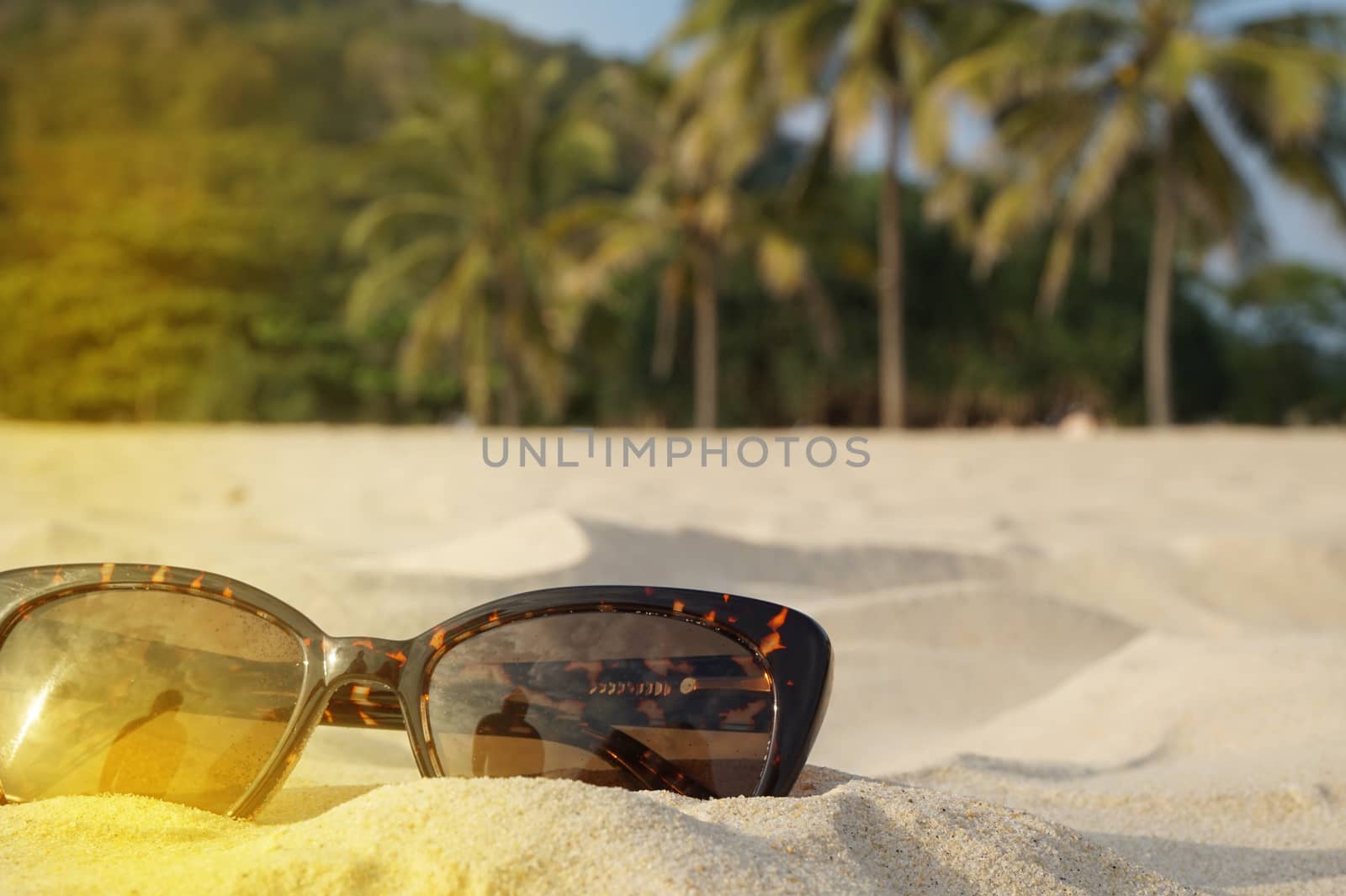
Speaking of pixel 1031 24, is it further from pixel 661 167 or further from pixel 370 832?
pixel 370 832

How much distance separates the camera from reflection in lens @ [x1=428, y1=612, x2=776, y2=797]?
0.91m

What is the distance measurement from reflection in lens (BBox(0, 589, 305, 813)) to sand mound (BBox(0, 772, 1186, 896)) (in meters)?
0.06

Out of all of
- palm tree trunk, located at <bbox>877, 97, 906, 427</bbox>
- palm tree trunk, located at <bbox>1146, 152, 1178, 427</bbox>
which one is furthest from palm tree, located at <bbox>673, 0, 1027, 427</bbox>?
palm tree trunk, located at <bbox>1146, 152, 1178, 427</bbox>

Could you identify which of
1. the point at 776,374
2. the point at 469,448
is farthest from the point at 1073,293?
the point at 469,448

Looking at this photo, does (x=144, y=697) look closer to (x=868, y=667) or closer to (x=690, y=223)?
(x=868, y=667)

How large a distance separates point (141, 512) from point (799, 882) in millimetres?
3080

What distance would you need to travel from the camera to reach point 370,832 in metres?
0.74

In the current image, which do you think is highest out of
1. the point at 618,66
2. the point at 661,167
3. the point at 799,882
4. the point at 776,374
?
the point at 618,66

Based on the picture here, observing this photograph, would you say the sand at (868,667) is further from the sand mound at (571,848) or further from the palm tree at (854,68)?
the palm tree at (854,68)

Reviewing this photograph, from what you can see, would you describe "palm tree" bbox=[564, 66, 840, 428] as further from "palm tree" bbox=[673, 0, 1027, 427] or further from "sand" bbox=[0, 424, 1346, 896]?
"sand" bbox=[0, 424, 1346, 896]

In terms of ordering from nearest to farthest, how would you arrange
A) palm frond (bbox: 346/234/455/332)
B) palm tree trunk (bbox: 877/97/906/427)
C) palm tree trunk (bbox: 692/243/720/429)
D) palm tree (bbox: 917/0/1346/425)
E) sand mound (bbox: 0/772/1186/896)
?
sand mound (bbox: 0/772/1186/896) < palm tree (bbox: 917/0/1346/425) < palm tree trunk (bbox: 877/97/906/427) < palm frond (bbox: 346/234/455/332) < palm tree trunk (bbox: 692/243/720/429)

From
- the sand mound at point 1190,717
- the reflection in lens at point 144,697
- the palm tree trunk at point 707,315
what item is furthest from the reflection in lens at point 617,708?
the palm tree trunk at point 707,315

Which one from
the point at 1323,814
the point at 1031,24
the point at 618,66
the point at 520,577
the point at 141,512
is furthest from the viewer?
the point at 618,66

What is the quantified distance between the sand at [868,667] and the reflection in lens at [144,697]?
50mm
